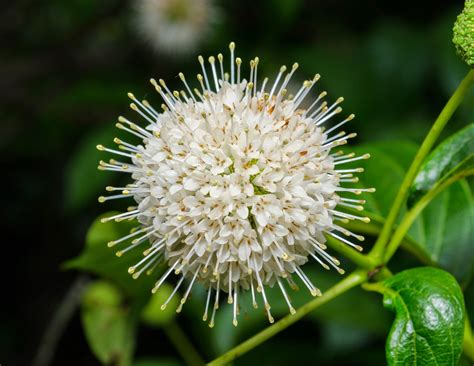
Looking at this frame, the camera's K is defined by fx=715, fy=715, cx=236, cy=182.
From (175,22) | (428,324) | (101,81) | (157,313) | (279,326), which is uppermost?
(175,22)

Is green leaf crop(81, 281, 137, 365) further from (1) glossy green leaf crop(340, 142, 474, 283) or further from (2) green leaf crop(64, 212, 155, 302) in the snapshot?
(1) glossy green leaf crop(340, 142, 474, 283)

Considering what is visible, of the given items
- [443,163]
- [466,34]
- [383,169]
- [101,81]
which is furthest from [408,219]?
[101,81]

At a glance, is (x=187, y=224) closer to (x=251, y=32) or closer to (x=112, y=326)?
(x=112, y=326)

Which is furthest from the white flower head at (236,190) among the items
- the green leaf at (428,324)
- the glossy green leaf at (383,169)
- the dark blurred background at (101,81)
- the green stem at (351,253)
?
the dark blurred background at (101,81)

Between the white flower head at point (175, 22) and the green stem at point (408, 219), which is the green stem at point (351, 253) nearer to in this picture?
the green stem at point (408, 219)

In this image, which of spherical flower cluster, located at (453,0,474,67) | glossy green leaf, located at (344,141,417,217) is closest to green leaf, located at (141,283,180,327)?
glossy green leaf, located at (344,141,417,217)

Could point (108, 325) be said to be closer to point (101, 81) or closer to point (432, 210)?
point (432, 210)
